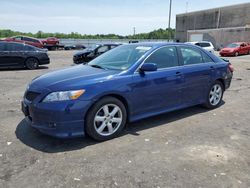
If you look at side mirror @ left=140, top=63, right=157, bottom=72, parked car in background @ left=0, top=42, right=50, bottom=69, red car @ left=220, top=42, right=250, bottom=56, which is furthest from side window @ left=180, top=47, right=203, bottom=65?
red car @ left=220, top=42, right=250, bottom=56

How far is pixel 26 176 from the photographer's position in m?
3.20

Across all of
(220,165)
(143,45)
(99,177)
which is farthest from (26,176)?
(143,45)

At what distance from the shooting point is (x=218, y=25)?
4722 cm

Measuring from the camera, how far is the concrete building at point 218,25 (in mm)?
42219

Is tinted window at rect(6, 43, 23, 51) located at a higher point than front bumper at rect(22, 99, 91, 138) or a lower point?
higher

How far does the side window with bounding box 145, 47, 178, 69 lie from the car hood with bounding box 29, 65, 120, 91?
855mm

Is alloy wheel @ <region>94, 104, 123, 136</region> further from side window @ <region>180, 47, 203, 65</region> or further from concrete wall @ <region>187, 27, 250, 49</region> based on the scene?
concrete wall @ <region>187, 27, 250, 49</region>

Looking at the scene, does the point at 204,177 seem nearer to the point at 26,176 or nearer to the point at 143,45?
the point at 26,176

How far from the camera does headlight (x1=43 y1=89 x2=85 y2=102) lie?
3.86 metres

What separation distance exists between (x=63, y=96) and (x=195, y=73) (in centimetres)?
292

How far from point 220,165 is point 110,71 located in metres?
2.25

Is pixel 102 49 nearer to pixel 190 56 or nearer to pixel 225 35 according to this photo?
pixel 190 56

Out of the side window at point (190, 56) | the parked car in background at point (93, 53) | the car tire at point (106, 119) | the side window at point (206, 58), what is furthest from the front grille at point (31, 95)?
the parked car in background at point (93, 53)

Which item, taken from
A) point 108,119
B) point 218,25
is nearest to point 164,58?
point 108,119
